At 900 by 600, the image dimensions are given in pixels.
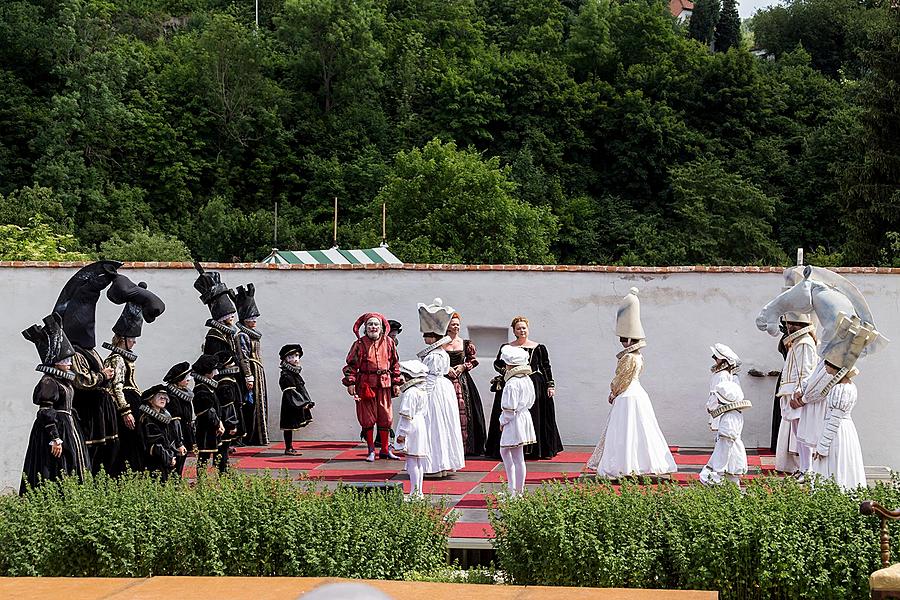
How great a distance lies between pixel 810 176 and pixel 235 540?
53.5m

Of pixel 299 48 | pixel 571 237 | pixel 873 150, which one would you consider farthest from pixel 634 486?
pixel 299 48

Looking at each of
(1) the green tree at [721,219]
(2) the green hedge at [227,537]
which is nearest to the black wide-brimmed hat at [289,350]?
(2) the green hedge at [227,537]

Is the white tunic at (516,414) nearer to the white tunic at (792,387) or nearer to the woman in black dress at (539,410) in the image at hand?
the woman in black dress at (539,410)

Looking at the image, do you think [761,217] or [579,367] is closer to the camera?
[579,367]

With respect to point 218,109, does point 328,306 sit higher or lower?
lower

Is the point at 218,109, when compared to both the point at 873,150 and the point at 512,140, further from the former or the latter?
the point at 873,150

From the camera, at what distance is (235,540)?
859cm

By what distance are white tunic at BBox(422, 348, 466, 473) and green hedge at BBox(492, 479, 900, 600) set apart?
15.0 ft

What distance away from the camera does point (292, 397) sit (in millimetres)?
15562

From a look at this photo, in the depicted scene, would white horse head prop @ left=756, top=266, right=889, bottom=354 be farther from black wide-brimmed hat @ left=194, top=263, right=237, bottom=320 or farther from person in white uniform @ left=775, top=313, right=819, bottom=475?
black wide-brimmed hat @ left=194, top=263, right=237, bottom=320

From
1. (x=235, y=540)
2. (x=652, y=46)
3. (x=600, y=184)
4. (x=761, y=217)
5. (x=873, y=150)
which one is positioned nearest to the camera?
(x=235, y=540)

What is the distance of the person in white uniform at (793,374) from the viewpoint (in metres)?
13.1

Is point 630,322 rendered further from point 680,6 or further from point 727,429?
point 680,6

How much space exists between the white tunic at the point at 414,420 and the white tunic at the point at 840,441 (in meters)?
3.67
